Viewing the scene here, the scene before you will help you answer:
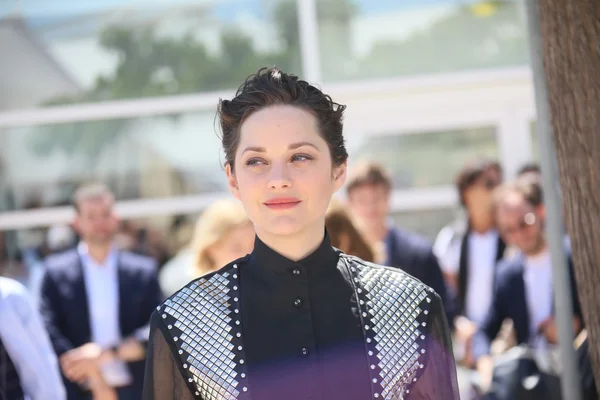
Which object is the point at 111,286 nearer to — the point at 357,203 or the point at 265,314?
the point at 357,203

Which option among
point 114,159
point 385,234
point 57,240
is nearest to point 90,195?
point 114,159

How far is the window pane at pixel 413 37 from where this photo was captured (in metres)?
7.02

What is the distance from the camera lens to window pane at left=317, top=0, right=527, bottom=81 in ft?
23.0

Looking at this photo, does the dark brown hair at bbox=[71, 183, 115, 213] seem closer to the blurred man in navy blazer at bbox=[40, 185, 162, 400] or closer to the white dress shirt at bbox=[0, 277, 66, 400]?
the blurred man in navy blazer at bbox=[40, 185, 162, 400]

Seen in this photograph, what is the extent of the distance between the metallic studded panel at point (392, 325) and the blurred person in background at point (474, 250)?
10.3ft

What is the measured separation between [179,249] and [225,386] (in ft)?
15.6

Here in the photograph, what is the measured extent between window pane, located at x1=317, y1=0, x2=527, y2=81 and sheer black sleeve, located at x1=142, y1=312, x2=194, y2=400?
4.94 meters

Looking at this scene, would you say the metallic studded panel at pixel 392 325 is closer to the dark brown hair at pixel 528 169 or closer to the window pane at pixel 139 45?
the dark brown hair at pixel 528 169

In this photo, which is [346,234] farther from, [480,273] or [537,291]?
[480,273]

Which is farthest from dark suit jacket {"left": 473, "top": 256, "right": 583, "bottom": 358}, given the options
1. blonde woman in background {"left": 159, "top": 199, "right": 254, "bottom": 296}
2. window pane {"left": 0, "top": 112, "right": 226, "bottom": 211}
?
window pane {"left": 0, "top": 112, "right": 226, "bottom": 211}

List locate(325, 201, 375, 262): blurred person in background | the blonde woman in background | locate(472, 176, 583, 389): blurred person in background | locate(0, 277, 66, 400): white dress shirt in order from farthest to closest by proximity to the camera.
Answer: locate(472, 176, 583, 389): blurred person in background < the blonde woman in background < locate(325, 201, 375, 262): blurred person in background < locate(0, 277, 66, 400): white dress shirt

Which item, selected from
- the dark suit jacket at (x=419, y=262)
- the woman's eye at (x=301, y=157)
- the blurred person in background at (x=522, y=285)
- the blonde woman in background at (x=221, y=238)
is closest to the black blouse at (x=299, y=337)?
the woman's eye at (x=301, y=157)

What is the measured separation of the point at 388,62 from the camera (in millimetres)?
7109

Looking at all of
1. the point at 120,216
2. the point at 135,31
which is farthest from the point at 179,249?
the point at 135,31
